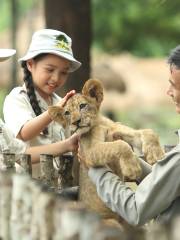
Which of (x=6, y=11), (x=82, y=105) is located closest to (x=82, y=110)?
(x=82, y=105)

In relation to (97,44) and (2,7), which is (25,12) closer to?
(2,7)

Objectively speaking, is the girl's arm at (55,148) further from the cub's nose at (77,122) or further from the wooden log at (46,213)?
the wooden log at (46,213)

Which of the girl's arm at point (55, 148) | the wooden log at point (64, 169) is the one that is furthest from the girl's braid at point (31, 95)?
the wooden log at point (64, 169)

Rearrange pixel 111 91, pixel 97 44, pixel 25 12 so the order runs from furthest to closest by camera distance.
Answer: pixel 25 12 < pixel 97 44 < pixel 111 91

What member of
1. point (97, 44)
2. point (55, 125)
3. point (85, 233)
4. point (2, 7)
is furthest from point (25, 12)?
point (85, 233)

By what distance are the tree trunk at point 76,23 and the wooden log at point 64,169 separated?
3.75 m

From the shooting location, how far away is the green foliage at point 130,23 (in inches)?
772

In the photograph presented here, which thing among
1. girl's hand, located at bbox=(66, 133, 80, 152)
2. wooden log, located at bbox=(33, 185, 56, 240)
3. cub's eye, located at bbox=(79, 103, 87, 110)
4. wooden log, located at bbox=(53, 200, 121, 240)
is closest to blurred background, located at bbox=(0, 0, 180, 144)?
Result: girl's hand, located at bbox=(66, 133, 80, 152)

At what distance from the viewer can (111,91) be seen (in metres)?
23.4

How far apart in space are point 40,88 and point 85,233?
2.37 metres

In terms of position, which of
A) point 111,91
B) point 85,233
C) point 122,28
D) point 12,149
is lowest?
point 111,91

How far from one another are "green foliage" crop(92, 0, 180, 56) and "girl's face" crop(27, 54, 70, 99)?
43.5 ft

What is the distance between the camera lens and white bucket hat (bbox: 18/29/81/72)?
5339 millimetres

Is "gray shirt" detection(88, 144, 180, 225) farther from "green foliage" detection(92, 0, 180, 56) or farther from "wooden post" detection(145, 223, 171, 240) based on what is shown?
"green foliage" detection(92, 0, 180, 56)
